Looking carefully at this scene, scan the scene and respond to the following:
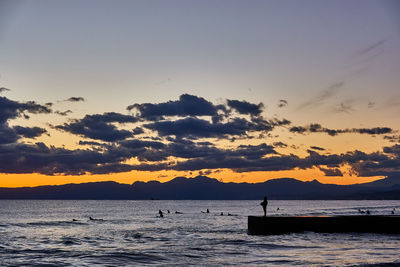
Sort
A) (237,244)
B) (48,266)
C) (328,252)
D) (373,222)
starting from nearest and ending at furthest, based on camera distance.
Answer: (48,266) → (328,252) → (237,244) → (373,222)

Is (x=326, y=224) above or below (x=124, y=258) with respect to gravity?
above

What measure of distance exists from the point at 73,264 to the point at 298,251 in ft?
53.4

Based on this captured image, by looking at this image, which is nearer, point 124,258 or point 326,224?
point 124,258

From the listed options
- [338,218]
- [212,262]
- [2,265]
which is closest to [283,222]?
[338,218]

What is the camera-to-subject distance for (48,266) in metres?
30.2

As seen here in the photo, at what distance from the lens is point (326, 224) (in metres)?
45.9

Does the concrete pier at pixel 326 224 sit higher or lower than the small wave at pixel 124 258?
higher

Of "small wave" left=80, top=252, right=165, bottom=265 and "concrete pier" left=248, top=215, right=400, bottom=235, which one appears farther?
"concrete pier" left=248, top=215, right=400, bottom=235

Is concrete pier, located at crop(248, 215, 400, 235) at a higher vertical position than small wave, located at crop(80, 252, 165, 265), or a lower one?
higher

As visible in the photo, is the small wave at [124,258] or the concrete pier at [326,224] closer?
the small wave at [124,258]

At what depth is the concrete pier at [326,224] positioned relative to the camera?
44.8m

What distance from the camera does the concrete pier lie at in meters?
44.8

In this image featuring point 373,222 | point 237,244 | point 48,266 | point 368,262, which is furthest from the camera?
point 373,222

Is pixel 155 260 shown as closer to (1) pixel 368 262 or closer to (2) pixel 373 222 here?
(1) pixel 368 262
